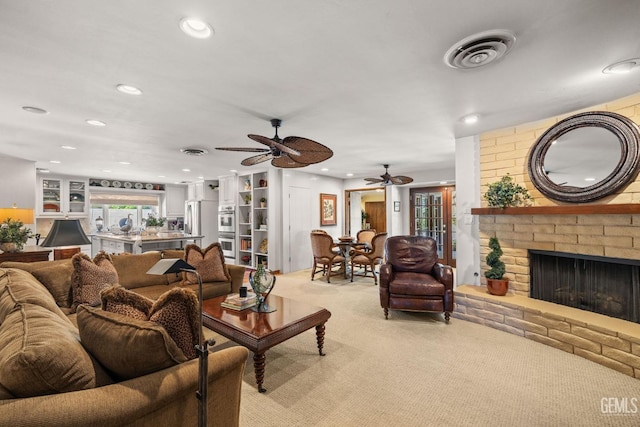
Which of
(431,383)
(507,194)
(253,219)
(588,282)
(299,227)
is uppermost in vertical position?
(507,194)

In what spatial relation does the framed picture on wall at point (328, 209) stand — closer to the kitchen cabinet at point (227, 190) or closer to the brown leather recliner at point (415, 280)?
the kitchen cabinet at point (227, 190)

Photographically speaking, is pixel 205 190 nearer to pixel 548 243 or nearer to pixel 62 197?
pixel 62 197

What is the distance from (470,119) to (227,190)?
5781 mm

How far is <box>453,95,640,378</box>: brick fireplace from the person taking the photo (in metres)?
2.52

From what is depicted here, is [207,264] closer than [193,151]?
Yes

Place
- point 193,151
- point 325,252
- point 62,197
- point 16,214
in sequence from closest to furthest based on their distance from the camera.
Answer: point 16,214 → point 193,151 → point 325,252 → point 62,197

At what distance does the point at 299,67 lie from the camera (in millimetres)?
2061

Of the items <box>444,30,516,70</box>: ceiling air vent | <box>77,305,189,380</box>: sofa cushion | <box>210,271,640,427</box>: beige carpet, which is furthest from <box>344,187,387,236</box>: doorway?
<box>77,305,189,380</box>: sofa cushion

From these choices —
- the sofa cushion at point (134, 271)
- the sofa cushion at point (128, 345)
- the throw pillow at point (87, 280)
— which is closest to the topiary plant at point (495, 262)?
the sofa cushion at point (128, 345)

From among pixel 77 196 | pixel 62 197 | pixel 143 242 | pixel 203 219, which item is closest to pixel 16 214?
pixel 143 242

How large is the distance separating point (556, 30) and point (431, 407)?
2.43m

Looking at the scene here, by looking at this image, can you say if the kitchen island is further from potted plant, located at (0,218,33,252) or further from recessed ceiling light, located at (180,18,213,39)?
recessed ceiling light, located at (180,18,213,39)

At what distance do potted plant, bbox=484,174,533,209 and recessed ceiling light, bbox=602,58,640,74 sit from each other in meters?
1.41

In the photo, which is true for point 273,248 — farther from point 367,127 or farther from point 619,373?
point 619,373
